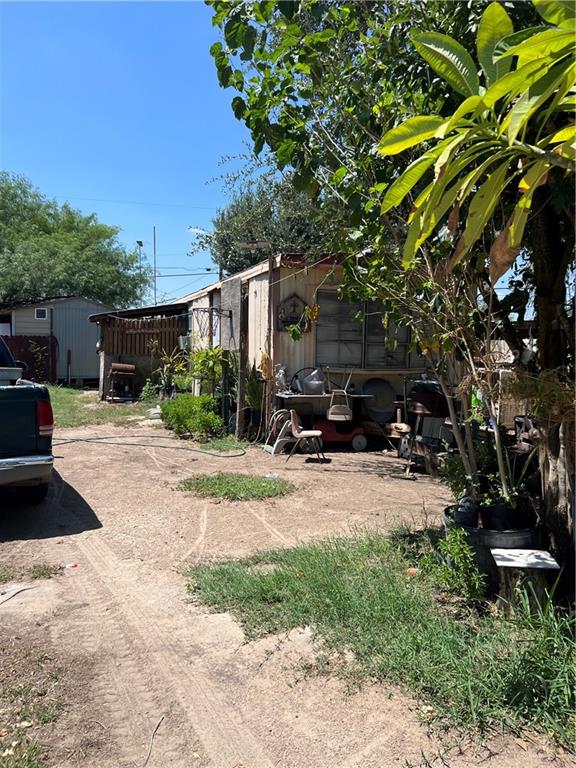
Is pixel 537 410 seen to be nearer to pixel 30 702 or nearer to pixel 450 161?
pixel 450 161

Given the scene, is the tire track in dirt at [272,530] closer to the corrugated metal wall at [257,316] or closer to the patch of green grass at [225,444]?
the patch of green grass at [225,444]

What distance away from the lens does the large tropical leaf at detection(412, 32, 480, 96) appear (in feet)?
7.00

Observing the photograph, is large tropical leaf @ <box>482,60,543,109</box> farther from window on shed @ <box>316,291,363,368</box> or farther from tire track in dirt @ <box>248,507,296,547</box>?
window on shed @ <box>316,291,363,368</box>

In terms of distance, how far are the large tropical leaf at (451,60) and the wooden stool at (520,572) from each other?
2.62 m

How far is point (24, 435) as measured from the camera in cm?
571

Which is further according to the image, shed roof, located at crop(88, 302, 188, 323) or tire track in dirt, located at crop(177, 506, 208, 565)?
shed roof, located at crop(88, 302, 188, 323)

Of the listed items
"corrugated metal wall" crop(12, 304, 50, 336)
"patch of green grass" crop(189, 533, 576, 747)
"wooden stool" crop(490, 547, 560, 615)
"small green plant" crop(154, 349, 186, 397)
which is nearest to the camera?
"patch of green grass" crop(189, 533, 576, 747)

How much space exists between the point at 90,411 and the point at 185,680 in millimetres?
13325

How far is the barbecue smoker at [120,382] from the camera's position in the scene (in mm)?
18078

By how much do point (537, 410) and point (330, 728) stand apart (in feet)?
7.35

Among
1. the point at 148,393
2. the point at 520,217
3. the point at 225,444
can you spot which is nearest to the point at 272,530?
the point at 520,217

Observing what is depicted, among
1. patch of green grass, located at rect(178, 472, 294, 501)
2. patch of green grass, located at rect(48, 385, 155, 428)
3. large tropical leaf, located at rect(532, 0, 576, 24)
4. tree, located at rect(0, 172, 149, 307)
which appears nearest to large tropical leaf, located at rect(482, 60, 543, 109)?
large tropical leaf, located at rect(532, 0, 576, 24)

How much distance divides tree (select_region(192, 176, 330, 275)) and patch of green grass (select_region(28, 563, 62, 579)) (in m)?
11.2

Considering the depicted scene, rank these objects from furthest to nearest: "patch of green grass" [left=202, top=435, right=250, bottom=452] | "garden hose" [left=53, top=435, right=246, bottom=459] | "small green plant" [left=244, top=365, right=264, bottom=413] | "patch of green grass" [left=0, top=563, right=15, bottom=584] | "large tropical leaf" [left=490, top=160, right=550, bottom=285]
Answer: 1. "small green plant" [left=244, top=365, right=264, bottom=413]
2. "patch of green grass" [left=202, top=435, right=250, bottom=452]
3. "garden hose" [left=53, top=435, right=246, bottom=459]
4. "patch of green grass" [left=0, top=563, right=15, bottom=584]
5. "large tropical leaf" [left=490, top=160, right=550, bottom=285]
